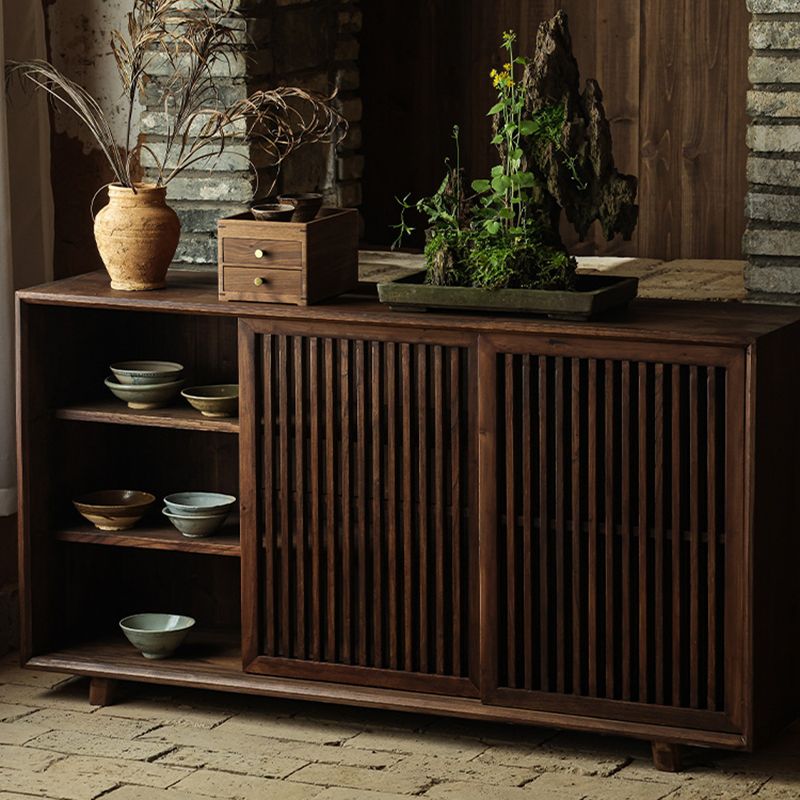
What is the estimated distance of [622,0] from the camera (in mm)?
4445

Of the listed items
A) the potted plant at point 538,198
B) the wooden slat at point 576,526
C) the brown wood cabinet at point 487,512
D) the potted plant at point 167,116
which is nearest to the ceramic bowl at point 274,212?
the potted plant at point 167,116

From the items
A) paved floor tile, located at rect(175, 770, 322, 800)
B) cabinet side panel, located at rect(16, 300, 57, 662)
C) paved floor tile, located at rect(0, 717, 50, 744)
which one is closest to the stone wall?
paved floor tile, located at rect(175, 770, 322, 800)

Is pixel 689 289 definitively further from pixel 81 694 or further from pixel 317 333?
pixel 81 694

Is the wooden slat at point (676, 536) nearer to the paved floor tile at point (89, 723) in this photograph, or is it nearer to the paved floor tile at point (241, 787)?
the paved floor tile at point (241, 787)

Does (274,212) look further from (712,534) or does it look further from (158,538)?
(712,534)

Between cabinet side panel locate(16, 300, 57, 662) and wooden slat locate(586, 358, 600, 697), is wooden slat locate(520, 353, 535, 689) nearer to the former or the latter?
wooden slat locate(586, 358, 600, 697)

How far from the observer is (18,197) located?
14.1 feet

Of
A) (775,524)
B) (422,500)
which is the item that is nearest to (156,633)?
(422,500)

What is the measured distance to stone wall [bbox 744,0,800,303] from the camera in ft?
12.0

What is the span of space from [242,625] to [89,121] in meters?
1.18

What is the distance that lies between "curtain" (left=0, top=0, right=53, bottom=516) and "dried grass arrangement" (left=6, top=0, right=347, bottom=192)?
0.24ft

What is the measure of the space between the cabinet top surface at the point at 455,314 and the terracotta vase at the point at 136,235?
0.04m

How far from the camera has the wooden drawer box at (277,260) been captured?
372cm

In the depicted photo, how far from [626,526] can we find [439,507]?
400 millimetres
